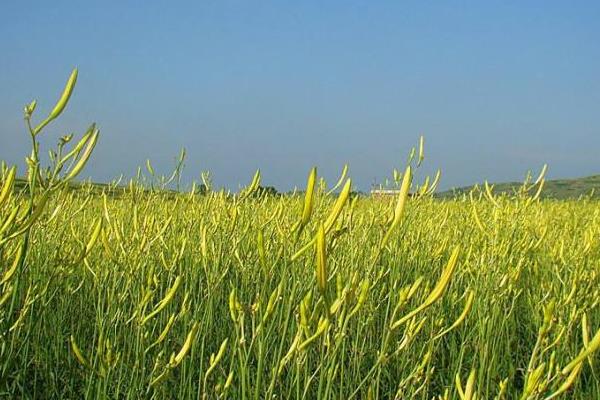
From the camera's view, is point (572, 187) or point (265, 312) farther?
point (572, 187)

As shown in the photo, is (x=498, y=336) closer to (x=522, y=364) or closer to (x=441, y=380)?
(x=441, y=380)

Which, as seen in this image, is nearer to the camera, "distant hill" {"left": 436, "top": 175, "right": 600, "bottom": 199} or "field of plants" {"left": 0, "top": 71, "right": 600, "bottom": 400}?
"field of plants" {"left": 0, "top": 71, "right": 600, "bottom": 400}

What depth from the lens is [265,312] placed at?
44.7 inches

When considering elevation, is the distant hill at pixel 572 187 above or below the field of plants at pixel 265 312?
above

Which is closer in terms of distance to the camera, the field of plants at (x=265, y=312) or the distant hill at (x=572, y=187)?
the field of plants at (x=265, y=312)

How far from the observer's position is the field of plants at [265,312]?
1155 millimetres

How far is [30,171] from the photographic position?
46.1 inches

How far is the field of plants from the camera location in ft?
3.79

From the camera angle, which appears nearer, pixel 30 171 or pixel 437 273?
pixel 30 171

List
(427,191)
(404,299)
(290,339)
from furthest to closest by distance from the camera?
1. (290,339)
2. (427,191)
3. (404,299)

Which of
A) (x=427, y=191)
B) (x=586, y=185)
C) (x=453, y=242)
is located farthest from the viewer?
(x=586, y=185)

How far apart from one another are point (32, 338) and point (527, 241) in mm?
1755

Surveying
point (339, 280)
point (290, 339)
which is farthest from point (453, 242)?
point (339, 280)

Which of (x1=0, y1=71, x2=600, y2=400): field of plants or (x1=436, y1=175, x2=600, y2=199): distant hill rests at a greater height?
(x1=436, y1=175, x2=600, y2=199): distant hill
